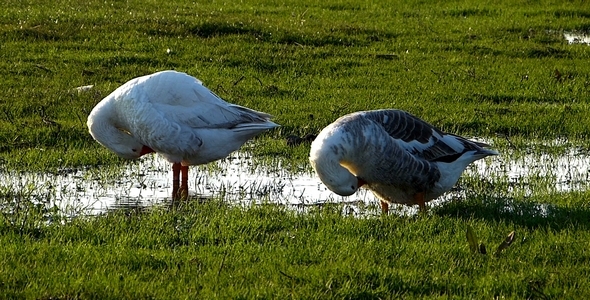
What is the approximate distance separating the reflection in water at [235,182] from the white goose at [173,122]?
1.14ft

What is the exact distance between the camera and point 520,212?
814 cm

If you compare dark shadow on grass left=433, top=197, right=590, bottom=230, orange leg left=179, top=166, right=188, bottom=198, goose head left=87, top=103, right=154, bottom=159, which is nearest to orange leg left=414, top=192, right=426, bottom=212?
dark shadow on grass left=433, top=197, right=590, bottom=230

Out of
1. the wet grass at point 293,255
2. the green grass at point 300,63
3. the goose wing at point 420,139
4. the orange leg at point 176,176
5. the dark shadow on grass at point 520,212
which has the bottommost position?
the wet grass at point 293,255

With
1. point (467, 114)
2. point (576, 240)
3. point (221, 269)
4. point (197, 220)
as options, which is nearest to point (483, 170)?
point (467, 114)

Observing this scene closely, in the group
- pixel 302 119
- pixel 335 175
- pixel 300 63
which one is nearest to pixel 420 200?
pixel 335 175

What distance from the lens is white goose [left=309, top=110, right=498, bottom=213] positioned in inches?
307

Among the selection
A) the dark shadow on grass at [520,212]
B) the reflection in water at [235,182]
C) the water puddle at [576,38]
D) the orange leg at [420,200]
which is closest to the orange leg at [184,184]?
the reflection in water at [235,182]

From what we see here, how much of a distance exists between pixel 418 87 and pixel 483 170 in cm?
385

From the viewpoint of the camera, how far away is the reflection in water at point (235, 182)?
869cm

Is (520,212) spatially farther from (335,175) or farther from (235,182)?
(235,182)

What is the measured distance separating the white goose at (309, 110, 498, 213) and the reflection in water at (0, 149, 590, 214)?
375 mm

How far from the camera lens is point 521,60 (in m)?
15.9

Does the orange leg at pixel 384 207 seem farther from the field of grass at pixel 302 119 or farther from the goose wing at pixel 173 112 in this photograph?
the goose wing at pixel 173 112

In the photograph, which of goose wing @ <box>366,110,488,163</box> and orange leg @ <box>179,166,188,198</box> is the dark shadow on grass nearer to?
goose wing @ <box>366,110,488,163</box>
